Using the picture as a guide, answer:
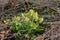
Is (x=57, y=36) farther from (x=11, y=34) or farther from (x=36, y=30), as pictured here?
(x=11, y=34)

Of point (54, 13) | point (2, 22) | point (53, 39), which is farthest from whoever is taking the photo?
point (54, 13)

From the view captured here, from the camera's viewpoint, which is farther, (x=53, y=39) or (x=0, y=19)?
(x=0, y=19)

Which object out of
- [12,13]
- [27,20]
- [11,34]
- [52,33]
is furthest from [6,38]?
[12,13]

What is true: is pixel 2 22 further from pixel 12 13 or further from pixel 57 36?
pixel 57 36

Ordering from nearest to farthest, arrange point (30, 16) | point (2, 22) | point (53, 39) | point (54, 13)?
point (53, 39) < point (30, 16) < point (2, 22) < point (54, 13)

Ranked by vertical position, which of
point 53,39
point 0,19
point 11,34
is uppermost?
point 0,19

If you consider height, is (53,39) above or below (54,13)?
below

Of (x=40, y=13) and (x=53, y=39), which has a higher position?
(x=40, y=13)

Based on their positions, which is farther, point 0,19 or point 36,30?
point 0,19

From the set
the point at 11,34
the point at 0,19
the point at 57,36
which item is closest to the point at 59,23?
the point at 57,36
